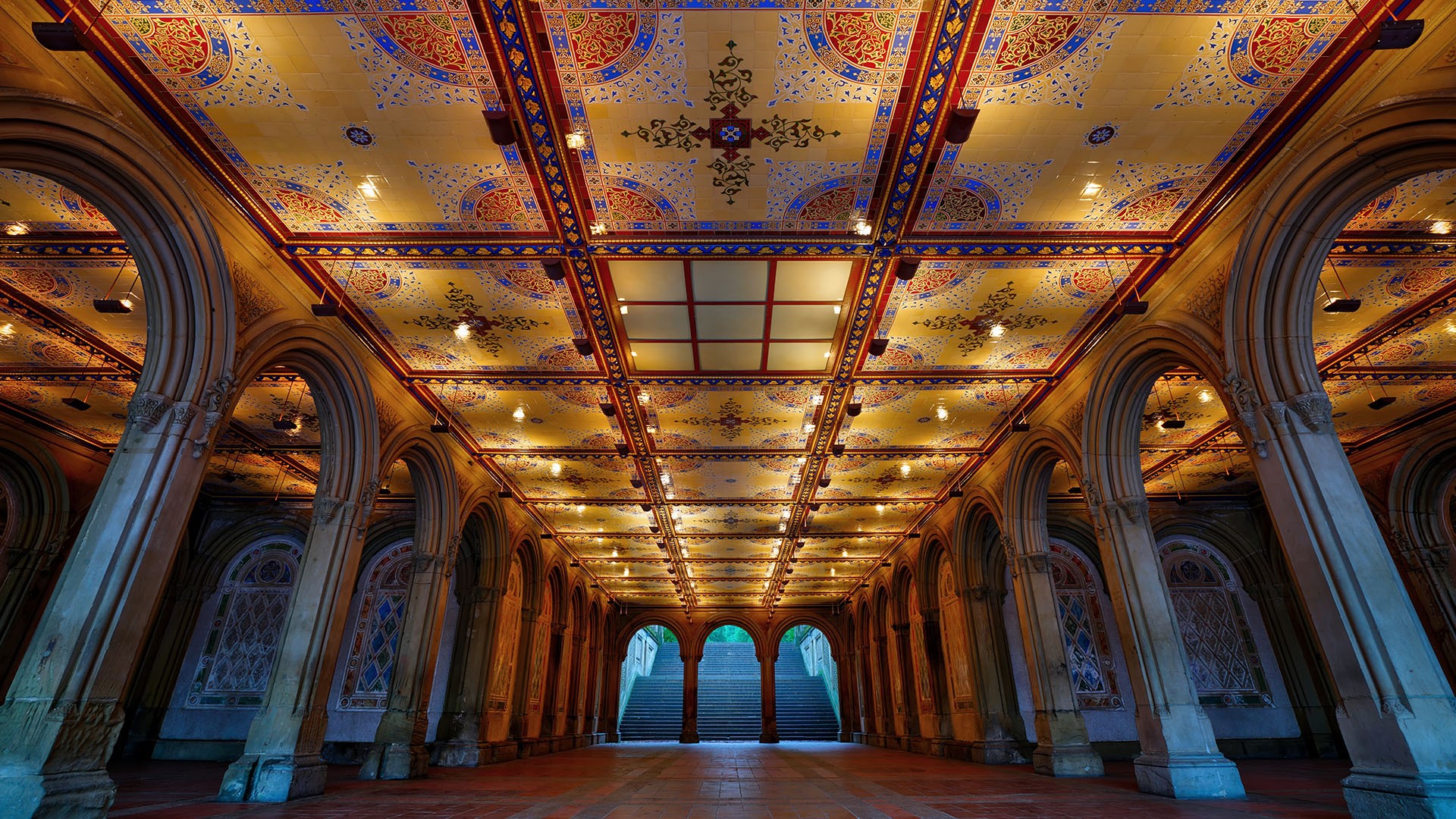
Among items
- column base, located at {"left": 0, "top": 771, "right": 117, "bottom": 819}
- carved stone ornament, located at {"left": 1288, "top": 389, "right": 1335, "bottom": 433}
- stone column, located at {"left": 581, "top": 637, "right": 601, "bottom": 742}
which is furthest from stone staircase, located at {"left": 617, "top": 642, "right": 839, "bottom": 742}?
carved stone ornament, located at {"left": 1288, "top": 389, "right": 1335, "bottom": 433}

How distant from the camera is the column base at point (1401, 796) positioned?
4.30 metres

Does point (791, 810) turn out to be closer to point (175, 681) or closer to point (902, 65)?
point (902, 65)

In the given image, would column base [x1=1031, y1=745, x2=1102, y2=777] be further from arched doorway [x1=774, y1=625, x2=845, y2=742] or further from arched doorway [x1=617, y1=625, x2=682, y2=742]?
arched doorway [x1=617, y1=625, x2=682, y2=742]

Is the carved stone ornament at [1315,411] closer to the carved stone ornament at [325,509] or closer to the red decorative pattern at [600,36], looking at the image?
the red decorative pattern at [600,36]

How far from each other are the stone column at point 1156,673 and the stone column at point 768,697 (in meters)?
18.3

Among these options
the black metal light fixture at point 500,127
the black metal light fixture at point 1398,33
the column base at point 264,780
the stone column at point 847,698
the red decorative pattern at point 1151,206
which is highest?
the red decorative pattern at point 1151,206

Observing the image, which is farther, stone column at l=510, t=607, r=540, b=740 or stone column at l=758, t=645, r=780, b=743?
stone column at l=758, t=645, r=780, b=743

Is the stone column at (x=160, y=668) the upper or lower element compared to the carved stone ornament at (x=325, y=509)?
lower

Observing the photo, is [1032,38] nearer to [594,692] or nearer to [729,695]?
[594,692]

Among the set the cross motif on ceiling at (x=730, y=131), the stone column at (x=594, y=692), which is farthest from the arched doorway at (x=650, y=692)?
the cross motif on ceiling at (x=730, y=131)

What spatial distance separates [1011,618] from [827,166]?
11807 mm

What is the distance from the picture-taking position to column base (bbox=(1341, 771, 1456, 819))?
4305 mm

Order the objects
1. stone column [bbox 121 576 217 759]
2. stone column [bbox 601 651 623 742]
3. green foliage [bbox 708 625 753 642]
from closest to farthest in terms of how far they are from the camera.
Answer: stone column [bbox 121 576 217 759] < stone column [bbox 601 651 623 742] < green foliage [bbox 708 625 753 642]

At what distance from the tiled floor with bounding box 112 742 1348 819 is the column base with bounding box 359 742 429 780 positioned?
0.85 feet
